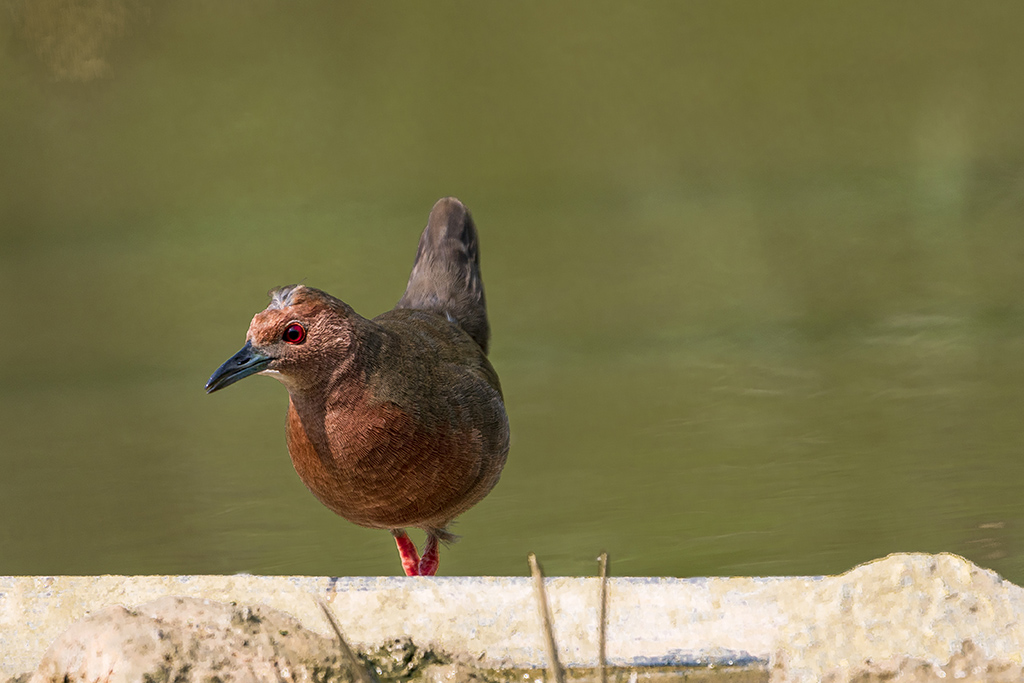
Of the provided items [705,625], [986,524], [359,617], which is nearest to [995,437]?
[986,524]

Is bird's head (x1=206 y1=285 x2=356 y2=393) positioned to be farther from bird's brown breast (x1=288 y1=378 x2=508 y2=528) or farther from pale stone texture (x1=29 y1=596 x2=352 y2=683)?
pale stone texture (x1=29 y1=596 x2=352 y2=683)

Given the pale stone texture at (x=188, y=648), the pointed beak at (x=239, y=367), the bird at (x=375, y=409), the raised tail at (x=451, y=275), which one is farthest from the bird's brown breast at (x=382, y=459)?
the raised tail at (x=451, y=275)

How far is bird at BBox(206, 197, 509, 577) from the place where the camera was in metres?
1.35

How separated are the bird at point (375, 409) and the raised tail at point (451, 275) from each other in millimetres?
231

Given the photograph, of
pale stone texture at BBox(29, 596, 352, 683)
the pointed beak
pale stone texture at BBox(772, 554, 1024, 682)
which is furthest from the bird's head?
pale stone texture at BBox(772, 554, 1024, 682)

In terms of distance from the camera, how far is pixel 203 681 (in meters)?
1.16

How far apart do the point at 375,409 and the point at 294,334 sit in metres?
0.12

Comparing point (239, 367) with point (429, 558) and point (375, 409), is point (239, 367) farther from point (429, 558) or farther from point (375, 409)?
point (429, 558)

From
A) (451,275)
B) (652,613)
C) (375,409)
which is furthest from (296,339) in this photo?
(451,275)

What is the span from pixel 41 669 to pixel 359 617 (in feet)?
1.07

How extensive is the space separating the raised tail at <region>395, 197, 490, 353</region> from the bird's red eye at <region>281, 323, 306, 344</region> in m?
0.54

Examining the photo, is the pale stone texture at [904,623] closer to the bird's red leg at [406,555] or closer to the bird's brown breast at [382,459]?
the bird's brown breast at [382,459]

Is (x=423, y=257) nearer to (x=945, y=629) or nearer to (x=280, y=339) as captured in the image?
(x=280, y=339)

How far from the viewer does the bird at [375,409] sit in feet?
4.44
